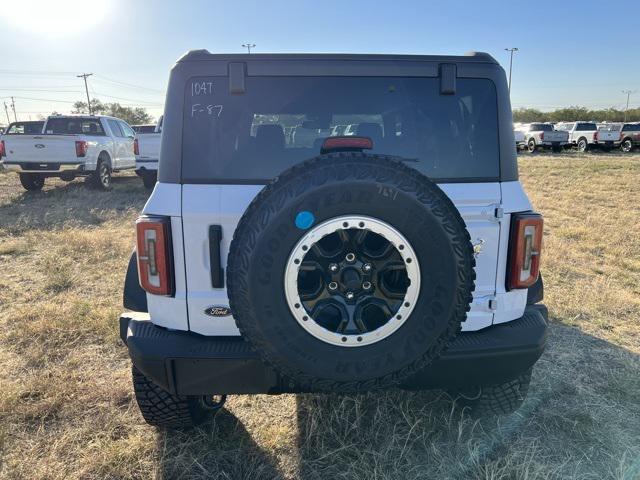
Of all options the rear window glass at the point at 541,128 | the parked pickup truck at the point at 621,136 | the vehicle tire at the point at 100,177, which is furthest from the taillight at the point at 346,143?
the rear window glass at the point at 541,128

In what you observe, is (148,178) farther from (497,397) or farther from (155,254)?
(497,397)

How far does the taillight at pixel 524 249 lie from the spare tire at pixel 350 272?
1.55 ft

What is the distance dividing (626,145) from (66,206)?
27.6 m

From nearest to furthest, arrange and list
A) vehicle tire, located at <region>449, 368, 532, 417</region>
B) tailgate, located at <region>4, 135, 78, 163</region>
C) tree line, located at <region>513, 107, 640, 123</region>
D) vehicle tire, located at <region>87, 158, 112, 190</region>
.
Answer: vehicle tire, located at <region>449, 368, 532, 417</region> → tailgate, located at <region>4, 135, 78, 163</region> → vehicle tire, located at <region>87, 158, 112, 190</region> → tree line, located at <region>513, 107, 640, 123</region>

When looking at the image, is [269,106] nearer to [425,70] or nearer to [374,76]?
[374,76]

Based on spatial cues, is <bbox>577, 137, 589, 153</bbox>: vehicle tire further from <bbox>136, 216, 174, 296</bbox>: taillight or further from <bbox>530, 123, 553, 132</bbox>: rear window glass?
<bbox>136, 216, 174, 296</bbox>: taillight

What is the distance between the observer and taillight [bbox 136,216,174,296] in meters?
Answer: 2.08

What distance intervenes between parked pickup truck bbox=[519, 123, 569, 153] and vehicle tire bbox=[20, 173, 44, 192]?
25109mm

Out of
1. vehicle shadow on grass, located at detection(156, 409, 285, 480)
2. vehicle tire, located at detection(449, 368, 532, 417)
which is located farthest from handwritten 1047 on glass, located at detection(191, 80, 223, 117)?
vehicle tire, located at detection(449, 368, 532, 417)

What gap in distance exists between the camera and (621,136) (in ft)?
83.7

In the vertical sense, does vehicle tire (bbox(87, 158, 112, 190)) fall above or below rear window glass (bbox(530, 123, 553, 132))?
below

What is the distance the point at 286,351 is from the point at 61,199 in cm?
1078

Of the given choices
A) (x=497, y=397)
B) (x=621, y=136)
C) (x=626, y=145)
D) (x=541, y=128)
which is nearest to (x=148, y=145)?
(x=497, y=397)

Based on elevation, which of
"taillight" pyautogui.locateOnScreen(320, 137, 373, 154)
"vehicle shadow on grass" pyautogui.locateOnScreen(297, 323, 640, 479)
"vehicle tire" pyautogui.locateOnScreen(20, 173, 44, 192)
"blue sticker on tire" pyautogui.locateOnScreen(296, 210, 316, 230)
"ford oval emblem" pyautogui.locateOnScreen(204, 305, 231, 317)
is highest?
"taillight" pyautogui.locateOnScreen(320, 137, 373, 154)
